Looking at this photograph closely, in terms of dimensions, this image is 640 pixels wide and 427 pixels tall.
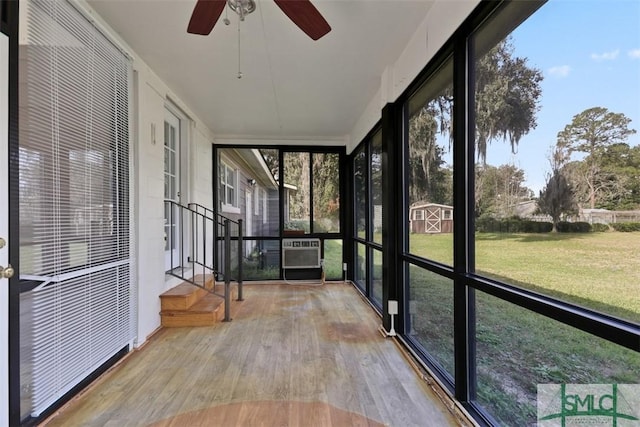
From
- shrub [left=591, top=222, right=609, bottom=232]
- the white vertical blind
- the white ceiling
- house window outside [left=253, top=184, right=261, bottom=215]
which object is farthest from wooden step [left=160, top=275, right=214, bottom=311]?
shrub [left=591, top=222, right=609, bottom=232]

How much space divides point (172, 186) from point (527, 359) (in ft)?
13.3

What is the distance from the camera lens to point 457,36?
1918mm

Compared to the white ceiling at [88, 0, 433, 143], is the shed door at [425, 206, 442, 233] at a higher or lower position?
lower

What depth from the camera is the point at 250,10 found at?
6.50 feet

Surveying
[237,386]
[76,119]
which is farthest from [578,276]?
[76,119]

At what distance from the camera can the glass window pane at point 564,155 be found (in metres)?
1.02

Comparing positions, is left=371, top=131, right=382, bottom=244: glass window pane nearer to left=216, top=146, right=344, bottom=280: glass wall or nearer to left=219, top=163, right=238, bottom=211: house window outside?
left=216, top=146, right=344, bottom=280: glass wall

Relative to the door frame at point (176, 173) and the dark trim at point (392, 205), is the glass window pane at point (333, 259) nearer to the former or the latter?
the door frame at point (176, 173)

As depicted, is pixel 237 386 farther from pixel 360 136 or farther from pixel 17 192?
pixel 360 136

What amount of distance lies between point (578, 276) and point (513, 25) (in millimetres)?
1176

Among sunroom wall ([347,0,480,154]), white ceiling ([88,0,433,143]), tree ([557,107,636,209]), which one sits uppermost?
white ceiling ([88,0,433,143])

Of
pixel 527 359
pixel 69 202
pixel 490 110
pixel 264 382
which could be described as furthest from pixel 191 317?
pixel 490 110

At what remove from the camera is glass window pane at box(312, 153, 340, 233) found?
5.84 meters

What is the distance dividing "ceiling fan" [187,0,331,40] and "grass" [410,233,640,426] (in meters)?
1.51
